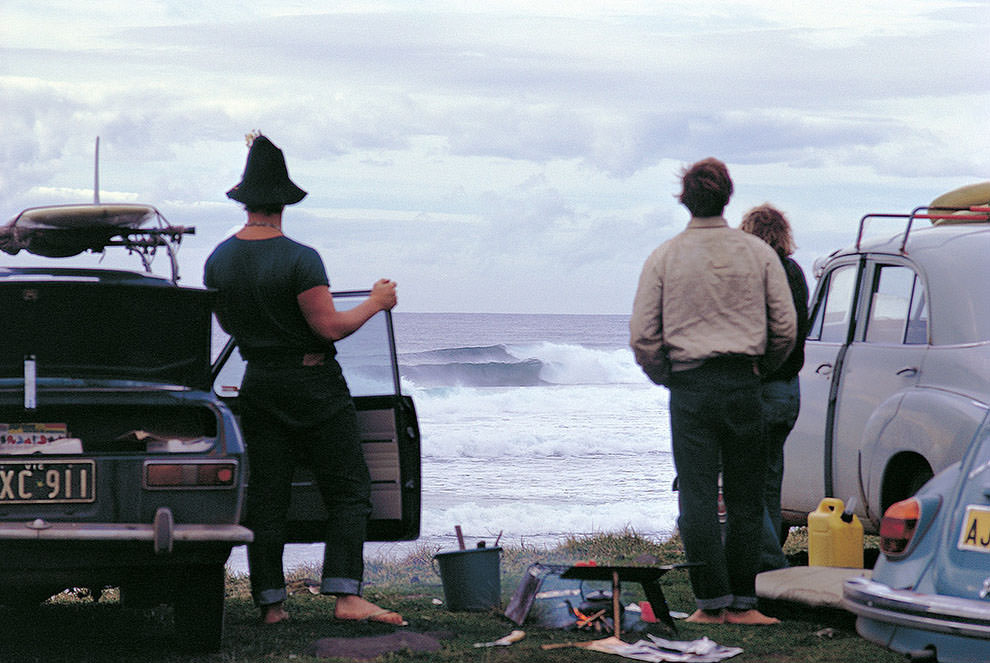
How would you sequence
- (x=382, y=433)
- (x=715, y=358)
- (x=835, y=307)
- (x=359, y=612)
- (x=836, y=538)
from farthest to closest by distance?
1. (x=835, y=307)
2. (x=836, y=538)
3. (x=382, y=433)
4. (x=359, y=612)
5. (x=715, y=358)

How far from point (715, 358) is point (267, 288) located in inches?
79.4

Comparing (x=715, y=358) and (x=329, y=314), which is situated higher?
(x=329, y=314)

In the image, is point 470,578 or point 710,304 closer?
point 710,304

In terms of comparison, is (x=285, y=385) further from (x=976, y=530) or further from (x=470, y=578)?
(x=976, y=530)

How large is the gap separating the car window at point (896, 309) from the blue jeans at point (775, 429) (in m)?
0.77

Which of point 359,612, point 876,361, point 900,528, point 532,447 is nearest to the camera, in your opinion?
point 900,528

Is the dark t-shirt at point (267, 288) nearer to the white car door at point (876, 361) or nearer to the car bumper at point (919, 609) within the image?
the car bumper at point (919, 609)

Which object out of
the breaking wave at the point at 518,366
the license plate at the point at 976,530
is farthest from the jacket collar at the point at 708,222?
the breaking wave at the point at 518,366

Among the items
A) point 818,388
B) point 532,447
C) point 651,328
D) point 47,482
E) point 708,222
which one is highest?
point 708,222

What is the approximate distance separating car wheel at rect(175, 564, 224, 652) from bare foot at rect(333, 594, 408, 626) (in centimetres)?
75

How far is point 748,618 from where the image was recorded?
230 inches

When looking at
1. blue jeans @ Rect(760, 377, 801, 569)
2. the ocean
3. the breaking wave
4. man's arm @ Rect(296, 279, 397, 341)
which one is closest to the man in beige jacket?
blue jeans @ Rect(760, 377, 801, 569)

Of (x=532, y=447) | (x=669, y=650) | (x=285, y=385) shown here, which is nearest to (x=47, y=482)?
(x=285, y=385)

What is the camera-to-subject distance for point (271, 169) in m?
5.99
